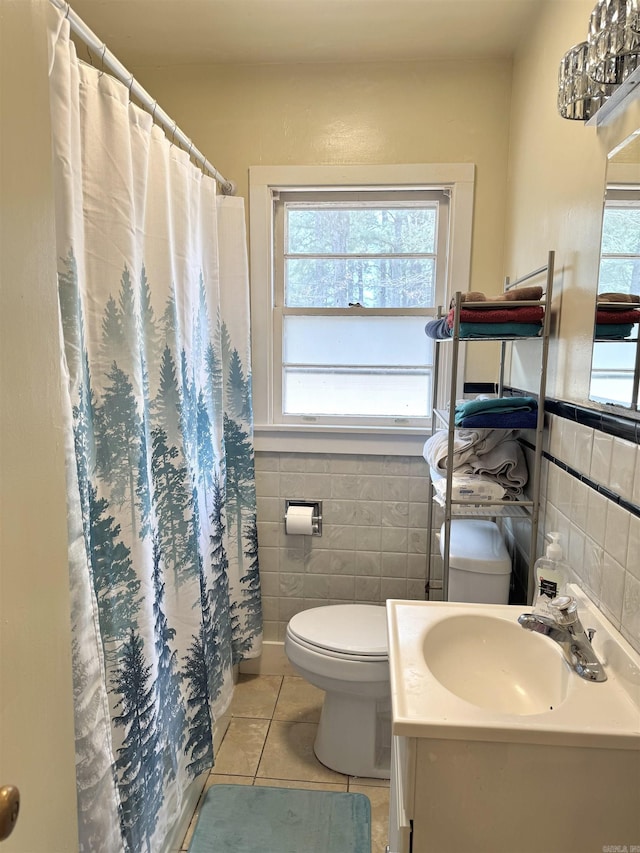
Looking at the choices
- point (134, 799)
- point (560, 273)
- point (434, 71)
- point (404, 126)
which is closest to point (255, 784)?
point (134, 799)

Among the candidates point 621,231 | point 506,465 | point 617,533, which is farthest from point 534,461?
point 621,231

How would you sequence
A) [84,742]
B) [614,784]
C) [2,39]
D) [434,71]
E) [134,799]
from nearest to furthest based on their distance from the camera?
[2,39], [614,784], [84,742], [134,799], [434,71]

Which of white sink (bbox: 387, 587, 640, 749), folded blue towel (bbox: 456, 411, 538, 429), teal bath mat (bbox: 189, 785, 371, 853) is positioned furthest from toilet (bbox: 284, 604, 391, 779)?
folded blue towel (bbox: 456, 411, 538, 429)

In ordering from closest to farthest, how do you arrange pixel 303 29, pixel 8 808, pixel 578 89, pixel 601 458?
pixel 8 808, pixel 601 458, pixel 578 89, pixel 303 29

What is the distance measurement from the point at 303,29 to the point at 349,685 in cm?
225

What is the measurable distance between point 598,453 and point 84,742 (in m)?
1.20

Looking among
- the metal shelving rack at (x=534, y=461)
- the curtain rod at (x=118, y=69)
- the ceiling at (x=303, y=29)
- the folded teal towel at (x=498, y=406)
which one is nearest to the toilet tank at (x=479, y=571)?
the metal shelving rack at (x=534, y=461)

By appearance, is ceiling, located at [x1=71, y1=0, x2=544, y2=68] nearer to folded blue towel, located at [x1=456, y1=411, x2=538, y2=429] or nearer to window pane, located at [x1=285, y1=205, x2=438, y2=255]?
window pane, located at [x1=285, y1=205, x2=438, y2=255]

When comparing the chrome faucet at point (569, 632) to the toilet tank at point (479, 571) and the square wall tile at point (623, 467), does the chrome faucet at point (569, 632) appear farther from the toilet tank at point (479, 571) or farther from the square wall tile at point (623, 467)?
the toilet tank at point (479, 571)

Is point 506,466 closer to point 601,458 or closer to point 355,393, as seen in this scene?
point 601,458

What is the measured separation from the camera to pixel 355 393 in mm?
2314

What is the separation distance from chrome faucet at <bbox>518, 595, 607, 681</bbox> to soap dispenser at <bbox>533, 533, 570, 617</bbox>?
0.13 m

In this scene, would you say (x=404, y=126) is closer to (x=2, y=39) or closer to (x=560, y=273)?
(x=560, y=273)

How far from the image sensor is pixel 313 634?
185 centimetres
